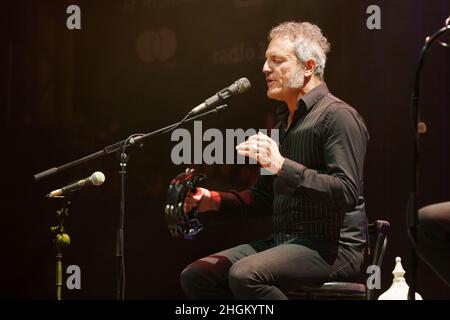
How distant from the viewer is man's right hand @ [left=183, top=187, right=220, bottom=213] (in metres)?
3.31

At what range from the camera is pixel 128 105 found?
5.01m

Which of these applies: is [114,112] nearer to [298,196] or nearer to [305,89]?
[305,89]

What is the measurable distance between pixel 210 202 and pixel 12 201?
209cm

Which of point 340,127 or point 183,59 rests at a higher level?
point 183,59

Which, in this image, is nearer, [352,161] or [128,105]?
[352,161]

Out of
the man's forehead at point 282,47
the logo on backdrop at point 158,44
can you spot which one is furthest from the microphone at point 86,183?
the logo on backdrop at point 158,44

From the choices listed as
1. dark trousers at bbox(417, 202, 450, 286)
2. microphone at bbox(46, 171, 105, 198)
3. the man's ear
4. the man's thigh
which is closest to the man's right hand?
the man's thigh

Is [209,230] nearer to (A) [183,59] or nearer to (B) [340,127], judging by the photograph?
(A) [183,59]

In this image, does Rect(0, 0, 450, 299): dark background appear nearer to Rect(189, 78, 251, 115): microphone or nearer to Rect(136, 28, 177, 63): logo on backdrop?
Rect(136, 28, 177, 63): logo on backdrop

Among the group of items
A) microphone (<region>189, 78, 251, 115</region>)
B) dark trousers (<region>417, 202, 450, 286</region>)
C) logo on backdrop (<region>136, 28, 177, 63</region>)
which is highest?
logo on backdrop (<region>136, 28, 177, 63</region>)

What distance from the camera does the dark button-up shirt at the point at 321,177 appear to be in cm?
304

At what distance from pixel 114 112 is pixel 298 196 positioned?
2291 mm

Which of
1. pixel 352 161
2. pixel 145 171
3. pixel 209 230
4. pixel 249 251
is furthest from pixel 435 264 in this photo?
pixel 145 171

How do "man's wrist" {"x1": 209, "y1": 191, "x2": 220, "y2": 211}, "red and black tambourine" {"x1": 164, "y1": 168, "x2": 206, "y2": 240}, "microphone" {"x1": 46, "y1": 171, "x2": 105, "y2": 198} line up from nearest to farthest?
"red and black tambourine" {"x1": 164, "y1": 168, "x2": 206, "y2": 240} < "man's wrist" {"x1": 209, "y1": 191, "x2": 220, "y2": 211} < "microphone" {"x1": 46, "y1": 171, "x2": 105, "y2": 198}
